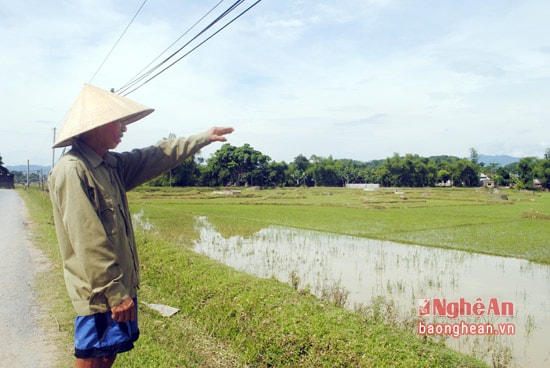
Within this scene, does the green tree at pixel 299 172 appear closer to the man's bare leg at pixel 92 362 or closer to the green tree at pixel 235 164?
the green tree at pixel 235 164

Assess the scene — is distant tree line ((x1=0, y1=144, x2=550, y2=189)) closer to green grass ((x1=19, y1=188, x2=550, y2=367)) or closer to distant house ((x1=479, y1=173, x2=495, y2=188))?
distant house ((x1=479, y1=173, x2=495, y2=188))

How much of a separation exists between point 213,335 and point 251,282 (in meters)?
0.76

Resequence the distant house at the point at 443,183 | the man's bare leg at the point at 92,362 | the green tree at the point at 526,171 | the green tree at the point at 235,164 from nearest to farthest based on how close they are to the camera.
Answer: the man's bare leg at the point at 92,362 < the green tree at the point at 235,164 < the green tree at the point at 526,171 < the distant house at the point at 443,183

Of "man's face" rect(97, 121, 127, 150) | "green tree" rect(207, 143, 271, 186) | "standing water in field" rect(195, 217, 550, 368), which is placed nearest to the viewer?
"man's face" rect(97, 121, 127, 150)

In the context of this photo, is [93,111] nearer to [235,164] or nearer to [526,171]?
[235,164]

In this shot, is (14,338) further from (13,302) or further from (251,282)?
(251,282)

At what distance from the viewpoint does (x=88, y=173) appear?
6.96 ft

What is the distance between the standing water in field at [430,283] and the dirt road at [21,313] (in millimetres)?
3327

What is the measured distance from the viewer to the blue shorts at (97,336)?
212 cm

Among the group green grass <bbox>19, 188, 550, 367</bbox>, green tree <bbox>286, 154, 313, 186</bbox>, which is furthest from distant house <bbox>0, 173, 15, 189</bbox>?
green grass <bbox>19, 188, 550, 367</bbox>

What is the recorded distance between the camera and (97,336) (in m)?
2.13

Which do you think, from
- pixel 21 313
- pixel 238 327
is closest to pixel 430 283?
pixel 238 327

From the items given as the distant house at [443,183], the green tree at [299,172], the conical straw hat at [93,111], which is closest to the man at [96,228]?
the conical straw hat at [93,111]

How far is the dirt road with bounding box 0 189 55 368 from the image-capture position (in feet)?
12.1
